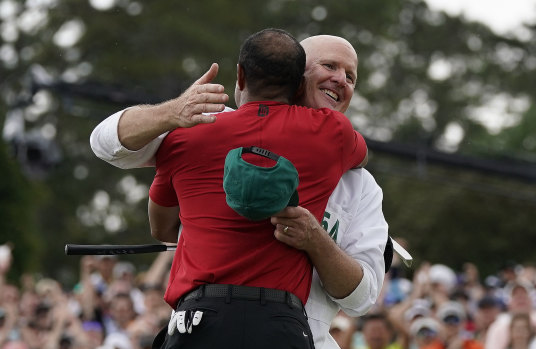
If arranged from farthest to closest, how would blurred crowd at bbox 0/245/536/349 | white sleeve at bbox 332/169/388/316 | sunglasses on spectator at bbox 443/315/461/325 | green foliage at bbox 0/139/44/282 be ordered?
green foliage at bbox 0/139/44/282
sunglasses on spectator at bbox 443/315/461/325
blurred crowd at bbox 0/245/536/349
white sleeve at bbox 332/169/388/316

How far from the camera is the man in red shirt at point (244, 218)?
11.0 ft

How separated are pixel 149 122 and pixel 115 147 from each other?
6.9 inches

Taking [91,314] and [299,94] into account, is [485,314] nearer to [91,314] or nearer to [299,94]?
[91,314]

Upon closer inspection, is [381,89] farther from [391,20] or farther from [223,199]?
[223,199]

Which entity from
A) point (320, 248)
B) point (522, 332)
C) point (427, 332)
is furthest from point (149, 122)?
point (427, 332)

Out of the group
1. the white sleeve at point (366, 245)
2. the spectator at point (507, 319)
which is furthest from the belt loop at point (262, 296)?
the spectator at point (507, 319)

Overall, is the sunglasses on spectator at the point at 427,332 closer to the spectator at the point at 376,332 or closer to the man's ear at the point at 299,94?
the spectator at the point at 376,332

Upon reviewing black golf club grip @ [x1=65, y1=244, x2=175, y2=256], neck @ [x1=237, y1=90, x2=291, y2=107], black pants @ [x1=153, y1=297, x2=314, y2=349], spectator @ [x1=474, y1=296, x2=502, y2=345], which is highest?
neck @ [x1=237, y1=90, x2=291, y2=107]

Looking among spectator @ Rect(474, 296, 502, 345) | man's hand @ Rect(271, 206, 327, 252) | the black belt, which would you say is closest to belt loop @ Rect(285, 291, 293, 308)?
the black belt

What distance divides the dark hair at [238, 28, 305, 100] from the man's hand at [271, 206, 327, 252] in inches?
17.4

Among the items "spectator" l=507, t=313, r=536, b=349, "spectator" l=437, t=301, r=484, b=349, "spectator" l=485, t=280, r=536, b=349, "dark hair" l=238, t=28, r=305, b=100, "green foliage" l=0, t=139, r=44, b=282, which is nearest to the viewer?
"dark hair" l=238, t=28, r=305, b=100

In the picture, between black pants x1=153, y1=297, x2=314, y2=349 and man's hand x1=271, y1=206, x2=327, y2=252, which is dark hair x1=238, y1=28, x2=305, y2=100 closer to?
man's hand x1=271, y1=206, x2=327, y2=252

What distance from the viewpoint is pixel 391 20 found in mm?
37281

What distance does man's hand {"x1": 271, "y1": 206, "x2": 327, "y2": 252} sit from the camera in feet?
11.0
